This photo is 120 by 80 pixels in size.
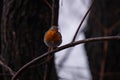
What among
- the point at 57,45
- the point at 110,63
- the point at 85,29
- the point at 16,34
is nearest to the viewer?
the point at 57,45

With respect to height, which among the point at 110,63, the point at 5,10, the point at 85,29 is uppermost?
the point at 5,10

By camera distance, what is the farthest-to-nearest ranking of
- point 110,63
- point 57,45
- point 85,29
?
point 85,29, point 110,63, point 57,45

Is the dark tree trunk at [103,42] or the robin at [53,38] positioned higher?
the robin at [53,38]

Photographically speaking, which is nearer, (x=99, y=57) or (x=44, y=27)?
(x=44, y=27)

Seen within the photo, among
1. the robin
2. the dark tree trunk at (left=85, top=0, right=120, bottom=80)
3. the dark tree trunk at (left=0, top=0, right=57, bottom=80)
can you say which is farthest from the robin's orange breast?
the dark tree trunk at (left=85, top=0, right=120, bottom=80)

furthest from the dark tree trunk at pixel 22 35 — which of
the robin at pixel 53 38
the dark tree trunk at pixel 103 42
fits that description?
the dark tree trunk at pixel 103 42

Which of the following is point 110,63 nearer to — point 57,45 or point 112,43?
point 112,43

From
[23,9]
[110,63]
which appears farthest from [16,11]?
[110,63]

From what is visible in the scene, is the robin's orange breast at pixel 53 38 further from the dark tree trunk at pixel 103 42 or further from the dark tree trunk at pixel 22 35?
the dark tree trunk at pixel 103 42
